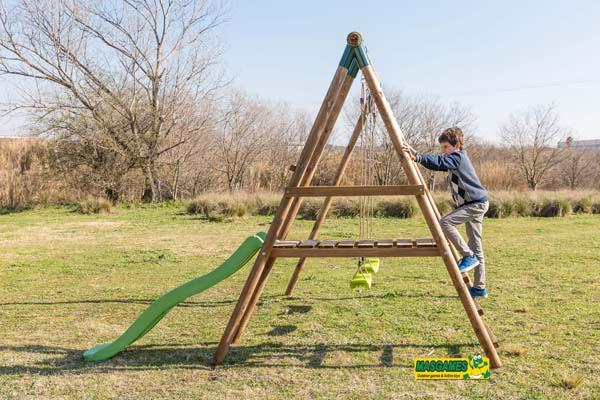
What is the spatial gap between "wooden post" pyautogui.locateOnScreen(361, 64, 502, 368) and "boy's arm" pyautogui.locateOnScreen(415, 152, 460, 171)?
193 millimetres

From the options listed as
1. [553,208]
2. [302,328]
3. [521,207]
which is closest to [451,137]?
[302,328]

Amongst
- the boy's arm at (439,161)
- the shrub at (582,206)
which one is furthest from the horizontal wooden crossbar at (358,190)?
the shrub at (582,206)

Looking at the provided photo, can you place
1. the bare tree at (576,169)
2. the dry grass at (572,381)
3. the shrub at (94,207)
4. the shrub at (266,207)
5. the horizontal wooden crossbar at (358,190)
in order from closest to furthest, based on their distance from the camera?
1. the dry grass at (572,381)
2. the horizontal wooden crossbar at (358,190)
3. the shrub at (266,207)
4. the shrub at (94,207)
5. the bare tree at (576,169)

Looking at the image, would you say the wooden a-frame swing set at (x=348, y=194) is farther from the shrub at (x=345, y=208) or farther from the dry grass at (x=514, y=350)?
the shrub at (x=345, y=208)

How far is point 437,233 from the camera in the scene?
15.4 ft

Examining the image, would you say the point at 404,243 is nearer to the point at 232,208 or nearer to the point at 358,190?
the point at 358,190

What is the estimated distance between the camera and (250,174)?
28594 millimetres

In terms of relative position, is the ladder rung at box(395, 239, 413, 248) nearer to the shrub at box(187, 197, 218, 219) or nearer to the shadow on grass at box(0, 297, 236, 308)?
the shadow on grass at box(0, 297, 236, 308)

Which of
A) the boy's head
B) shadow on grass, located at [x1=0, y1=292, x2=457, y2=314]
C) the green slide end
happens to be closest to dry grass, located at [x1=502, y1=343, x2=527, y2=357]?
the boy's head

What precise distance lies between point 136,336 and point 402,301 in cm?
356

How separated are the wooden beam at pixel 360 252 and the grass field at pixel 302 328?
98 centimetres

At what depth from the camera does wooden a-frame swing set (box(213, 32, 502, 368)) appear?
470 cm

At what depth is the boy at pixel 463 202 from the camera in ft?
17.1

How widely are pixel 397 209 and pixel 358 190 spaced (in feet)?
48.4
